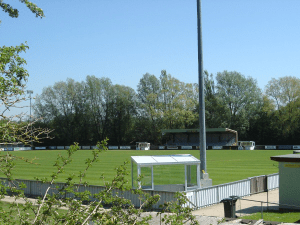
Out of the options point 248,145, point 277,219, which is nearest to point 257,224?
point 277,219

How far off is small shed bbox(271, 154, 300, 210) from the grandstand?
63605 mm

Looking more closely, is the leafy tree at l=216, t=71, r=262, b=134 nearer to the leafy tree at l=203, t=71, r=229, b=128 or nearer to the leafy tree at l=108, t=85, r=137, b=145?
the leafy tree at l=203, t=71, r=229, b=128

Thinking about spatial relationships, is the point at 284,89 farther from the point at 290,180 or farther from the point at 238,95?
the point at 290,180

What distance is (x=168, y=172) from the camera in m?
21.7

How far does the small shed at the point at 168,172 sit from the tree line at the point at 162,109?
214 feet

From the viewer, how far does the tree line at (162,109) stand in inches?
3371

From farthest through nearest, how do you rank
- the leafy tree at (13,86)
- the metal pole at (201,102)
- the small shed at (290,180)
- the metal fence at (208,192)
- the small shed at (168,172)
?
the metal pole at (201,102)
the small shed at (168,172)
the metal fence at (208,192)
the small shed at (290,180)
the leafy tree at (13,86)

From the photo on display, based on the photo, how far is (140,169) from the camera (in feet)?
65.5

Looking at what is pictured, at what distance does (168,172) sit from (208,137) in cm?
6533

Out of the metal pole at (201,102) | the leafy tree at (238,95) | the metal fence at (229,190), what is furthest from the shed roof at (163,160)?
the leafy tree at (238,95)

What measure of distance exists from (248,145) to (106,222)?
71.5 metres

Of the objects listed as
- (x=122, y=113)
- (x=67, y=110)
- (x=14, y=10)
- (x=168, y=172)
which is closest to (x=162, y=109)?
(x=122, y=113)

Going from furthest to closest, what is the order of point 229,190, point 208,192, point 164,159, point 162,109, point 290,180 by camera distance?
point 162,109
point 229,190
point 164,159
point 208,192
point 290,180

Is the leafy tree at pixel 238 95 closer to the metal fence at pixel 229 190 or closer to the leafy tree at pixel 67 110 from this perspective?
the leafy tree at pixel 67 110
